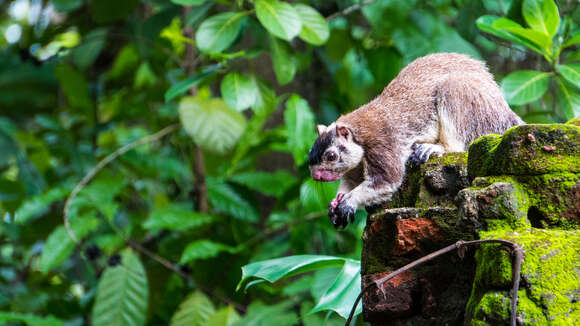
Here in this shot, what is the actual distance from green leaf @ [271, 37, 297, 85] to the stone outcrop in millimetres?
1423

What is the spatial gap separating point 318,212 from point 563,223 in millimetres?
2216

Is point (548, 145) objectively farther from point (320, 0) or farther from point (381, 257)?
point (320, 0)

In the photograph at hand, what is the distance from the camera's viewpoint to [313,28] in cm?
312

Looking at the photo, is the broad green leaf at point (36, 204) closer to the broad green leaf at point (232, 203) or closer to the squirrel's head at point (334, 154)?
the broad green leaf at point (232, 203)

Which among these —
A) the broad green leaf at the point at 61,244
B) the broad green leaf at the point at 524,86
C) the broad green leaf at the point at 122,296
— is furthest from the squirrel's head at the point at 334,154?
the broad green leaf at the point at 61,244

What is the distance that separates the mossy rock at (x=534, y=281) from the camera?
126 centimetres

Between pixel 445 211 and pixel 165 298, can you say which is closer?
pixel 445 211

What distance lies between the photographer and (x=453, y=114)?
2.24 metres

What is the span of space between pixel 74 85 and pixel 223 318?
2.33 meters

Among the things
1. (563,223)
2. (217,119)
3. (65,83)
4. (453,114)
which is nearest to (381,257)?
(563,223)

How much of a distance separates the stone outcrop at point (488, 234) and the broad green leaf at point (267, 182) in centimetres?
210

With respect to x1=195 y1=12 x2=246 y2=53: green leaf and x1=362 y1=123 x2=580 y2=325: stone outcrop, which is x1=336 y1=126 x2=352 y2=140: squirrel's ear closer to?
x1=362 y1=123 x2=580 y2=325: stone outcrop

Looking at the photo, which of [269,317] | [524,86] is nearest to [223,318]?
[269,317]

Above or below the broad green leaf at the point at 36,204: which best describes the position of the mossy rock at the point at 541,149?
above
